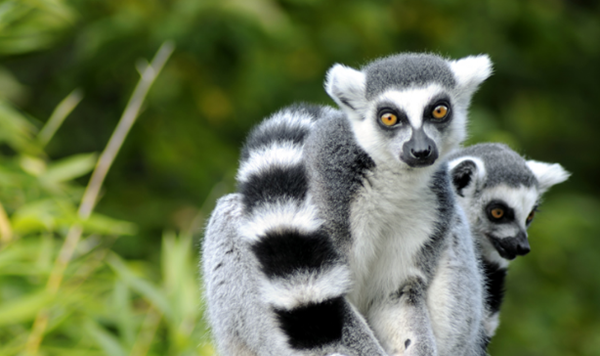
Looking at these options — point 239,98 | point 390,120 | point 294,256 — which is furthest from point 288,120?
point 239,98

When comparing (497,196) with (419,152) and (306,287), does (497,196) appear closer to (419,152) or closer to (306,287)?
(419,152)

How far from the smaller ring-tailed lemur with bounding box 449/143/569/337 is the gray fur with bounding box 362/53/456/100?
0.49 metres

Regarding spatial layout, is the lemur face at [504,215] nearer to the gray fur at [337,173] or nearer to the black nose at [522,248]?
the black nose at [522,248]

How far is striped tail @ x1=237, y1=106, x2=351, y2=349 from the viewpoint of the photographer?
7.11 ft

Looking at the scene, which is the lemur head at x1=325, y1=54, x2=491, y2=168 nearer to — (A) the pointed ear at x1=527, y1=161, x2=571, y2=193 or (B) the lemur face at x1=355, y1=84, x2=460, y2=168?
(B) the lemur face at x1=355, y1=84, x2=460, y2=168

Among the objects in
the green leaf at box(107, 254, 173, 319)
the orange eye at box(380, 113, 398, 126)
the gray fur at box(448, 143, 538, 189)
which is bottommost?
the green leaf at box(107, 254, 173, 319)

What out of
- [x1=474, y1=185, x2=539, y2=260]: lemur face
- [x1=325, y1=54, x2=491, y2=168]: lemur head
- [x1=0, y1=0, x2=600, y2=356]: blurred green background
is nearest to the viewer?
[x1=325, y1=54, x2=491, y2=168]: lemur head

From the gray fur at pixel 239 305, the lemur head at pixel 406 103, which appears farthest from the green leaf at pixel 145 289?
the lemur head at pixel 406 103

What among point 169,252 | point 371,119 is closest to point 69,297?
point 169,252

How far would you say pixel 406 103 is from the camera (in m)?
2.48

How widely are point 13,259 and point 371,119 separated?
6.51 feet

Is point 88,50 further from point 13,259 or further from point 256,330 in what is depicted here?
point 256,330

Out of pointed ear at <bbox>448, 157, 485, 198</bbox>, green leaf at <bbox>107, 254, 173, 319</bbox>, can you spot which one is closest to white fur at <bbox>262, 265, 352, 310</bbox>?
pointed ear at <bbox>448, 157, 485, 198</bbox>

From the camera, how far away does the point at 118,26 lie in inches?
198
